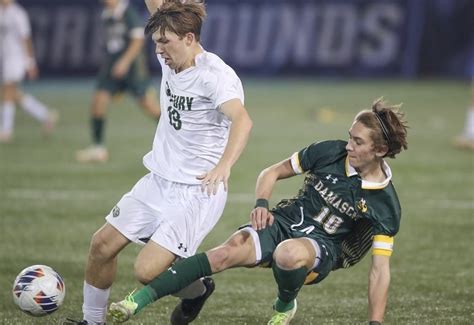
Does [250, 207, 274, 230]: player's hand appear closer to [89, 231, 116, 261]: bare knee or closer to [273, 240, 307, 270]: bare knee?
[273, 240, 307, 270]: bare knee

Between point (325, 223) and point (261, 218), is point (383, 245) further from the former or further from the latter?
point (261, 218)

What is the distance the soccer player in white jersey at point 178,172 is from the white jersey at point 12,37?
1040 centimetres

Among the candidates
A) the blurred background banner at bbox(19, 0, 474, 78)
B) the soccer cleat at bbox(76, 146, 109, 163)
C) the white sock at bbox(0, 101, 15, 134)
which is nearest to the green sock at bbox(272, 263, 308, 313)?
the soccer cleat at bbox(76, 146, 109, 163)

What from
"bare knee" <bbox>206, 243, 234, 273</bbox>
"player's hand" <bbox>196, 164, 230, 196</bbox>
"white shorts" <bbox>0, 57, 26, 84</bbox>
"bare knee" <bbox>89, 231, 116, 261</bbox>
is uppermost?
"player's hand" <bbox>196, 164, 230, 196</bbox>

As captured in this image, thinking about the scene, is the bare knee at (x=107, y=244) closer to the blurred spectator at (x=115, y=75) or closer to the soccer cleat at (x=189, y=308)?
the soccer cleat at (x=189, y=308)

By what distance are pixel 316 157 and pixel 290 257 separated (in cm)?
75

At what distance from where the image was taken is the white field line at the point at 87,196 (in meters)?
11.2

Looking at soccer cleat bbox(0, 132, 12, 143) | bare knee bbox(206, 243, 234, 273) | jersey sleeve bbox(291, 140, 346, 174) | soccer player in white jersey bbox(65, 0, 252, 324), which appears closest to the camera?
bare knee bbox(206, 243, 234, 273)

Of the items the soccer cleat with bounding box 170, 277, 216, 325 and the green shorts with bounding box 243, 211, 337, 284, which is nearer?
the green shorts with bounding box 243, 211, 337, 284

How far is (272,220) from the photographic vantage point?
20.8ft

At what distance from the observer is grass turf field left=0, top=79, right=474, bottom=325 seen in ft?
24.0

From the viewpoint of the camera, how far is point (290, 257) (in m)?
6.16

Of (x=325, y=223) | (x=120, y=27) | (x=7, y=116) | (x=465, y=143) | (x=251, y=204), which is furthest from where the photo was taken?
(x=7, y=116)

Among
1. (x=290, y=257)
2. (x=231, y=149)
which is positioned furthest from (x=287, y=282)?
(x=231, y=149)
